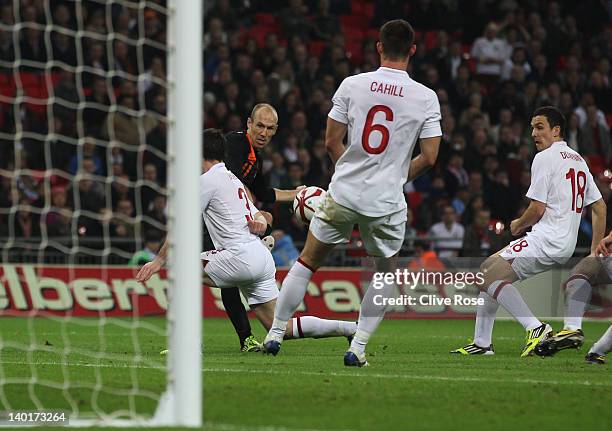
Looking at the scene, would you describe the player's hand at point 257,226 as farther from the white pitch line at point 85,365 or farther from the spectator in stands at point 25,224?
the spectator in stands at point 25,224

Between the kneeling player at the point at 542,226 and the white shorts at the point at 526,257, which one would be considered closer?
the kneeling player at the point at 542,226

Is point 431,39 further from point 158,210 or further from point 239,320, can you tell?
point 239,320

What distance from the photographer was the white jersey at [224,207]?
31.0 ft

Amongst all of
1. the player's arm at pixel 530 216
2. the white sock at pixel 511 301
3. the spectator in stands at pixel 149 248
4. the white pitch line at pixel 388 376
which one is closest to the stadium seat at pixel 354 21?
the spectator in stands at pixel 149 248

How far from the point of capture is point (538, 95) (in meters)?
20.3

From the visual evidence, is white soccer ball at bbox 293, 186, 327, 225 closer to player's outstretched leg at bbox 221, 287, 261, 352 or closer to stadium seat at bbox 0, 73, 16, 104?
player's outstretched leg at bbox 221, 287, 261, 352

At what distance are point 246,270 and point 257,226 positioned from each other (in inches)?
15.0

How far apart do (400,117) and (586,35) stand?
52.8 feet

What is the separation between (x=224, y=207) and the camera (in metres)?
9.47

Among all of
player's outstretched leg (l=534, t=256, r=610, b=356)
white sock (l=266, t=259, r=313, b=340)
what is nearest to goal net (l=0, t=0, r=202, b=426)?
white sock (l=266, t=259, r=313, b=340)

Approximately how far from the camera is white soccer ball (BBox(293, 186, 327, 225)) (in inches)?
334

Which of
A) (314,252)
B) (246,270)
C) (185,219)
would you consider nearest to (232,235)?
(246,270)

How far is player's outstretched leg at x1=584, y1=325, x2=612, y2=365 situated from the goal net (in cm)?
321

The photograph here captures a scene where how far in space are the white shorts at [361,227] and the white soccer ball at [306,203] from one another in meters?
0.74
